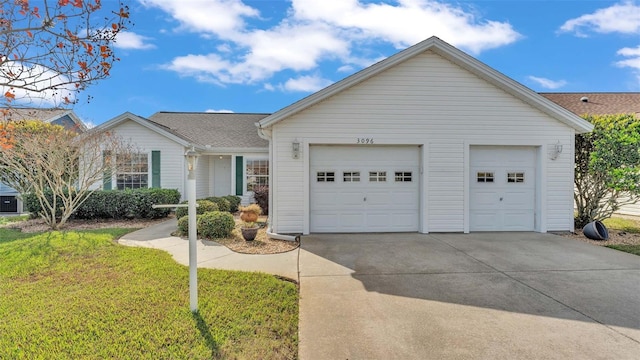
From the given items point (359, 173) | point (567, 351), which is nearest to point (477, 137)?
point (359, 173)

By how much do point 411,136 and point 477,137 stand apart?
1950 mm

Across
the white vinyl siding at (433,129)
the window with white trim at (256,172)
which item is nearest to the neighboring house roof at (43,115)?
the white vinyl siding at (433,129)

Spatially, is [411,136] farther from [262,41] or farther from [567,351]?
[567,351]

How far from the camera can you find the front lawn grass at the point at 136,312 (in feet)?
9.31

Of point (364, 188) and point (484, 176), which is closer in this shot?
point (364, 188)

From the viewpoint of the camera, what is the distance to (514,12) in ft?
28.1

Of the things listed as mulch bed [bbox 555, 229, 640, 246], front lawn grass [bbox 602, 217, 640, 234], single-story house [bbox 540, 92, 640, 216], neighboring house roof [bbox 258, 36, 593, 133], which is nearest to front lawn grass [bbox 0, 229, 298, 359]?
neighboring house roof [bbox 258, 36, 593, 133]

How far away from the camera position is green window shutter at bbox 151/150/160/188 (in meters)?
13.0

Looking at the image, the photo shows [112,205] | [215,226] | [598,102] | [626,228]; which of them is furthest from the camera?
[598,102]

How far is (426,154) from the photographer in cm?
858

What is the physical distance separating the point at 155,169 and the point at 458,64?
485 inches

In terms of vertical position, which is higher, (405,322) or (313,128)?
(313,128)

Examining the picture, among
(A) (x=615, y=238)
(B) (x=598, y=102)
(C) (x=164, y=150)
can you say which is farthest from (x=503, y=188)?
(B) (x=598, y=102)

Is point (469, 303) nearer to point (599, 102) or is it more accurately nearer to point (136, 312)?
point (136, 312)
